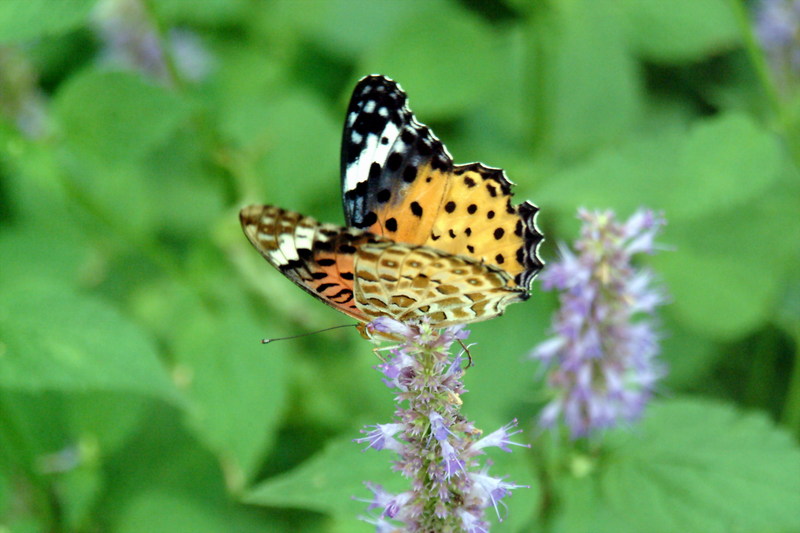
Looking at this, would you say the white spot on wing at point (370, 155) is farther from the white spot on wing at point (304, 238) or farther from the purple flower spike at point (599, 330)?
the purple flower spike at point (599, 330)

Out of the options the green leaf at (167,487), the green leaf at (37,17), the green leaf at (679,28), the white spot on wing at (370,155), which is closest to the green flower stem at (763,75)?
the green leaf at (679,28)

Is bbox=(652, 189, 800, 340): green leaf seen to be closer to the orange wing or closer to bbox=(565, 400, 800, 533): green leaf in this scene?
bbox=(565, 400, 800, 533): green leaf

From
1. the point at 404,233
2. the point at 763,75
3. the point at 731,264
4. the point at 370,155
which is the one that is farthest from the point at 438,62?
the point at 404,233

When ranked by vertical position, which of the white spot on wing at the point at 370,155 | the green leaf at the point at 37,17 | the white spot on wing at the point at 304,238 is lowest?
the white spot on wing at the point at 304,238

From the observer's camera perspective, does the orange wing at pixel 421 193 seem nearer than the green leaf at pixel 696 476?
Yes

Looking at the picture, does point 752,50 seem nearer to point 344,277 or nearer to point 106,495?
point 344,277

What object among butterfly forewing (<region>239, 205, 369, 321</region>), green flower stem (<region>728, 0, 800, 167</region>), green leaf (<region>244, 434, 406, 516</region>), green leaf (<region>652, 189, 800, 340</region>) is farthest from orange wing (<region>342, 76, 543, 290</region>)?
green leaf (<region>652, 189, 800, 340</region>)
